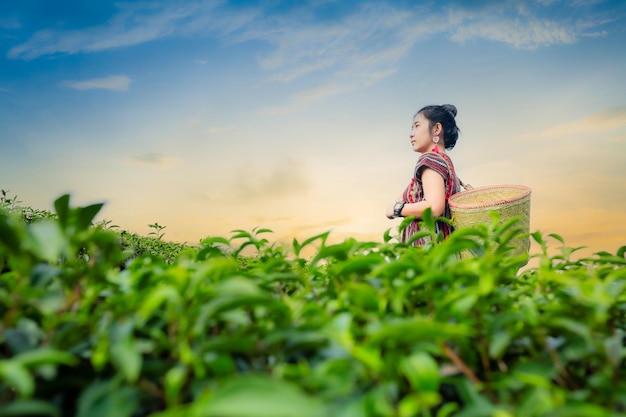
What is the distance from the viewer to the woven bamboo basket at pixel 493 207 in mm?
4109

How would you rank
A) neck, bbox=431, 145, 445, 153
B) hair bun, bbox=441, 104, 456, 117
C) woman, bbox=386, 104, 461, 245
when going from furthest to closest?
hair bun, bbox=441, 104, 456, 117, neck, bbox=431, 145, 445, 153, woman, bbox=386, 104, 461, 245

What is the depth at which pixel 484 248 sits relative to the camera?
1.18m

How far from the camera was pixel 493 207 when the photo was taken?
406 cm

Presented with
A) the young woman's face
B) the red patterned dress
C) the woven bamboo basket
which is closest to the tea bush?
the woven bamboo basket

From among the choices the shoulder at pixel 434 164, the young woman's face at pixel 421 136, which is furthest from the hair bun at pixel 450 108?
the shoulder at pixel 434 164

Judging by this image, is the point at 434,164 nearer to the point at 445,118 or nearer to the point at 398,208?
the point at 398,208

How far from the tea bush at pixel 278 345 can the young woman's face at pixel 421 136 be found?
519cm

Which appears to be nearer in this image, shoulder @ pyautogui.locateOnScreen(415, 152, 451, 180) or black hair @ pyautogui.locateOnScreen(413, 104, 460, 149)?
shoulder @ pyautogui.locateOnScreen(415, 152, 451, 180)

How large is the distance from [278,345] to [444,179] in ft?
15.2

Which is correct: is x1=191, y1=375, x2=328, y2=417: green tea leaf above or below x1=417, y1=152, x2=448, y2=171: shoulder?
below

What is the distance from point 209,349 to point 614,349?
2.18ft

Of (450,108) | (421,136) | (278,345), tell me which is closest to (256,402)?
(278,345)

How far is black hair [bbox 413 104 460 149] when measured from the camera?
6.16 metres

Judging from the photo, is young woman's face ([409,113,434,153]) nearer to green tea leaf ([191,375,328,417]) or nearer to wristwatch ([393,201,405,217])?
wristwatch ([393,201,405,217])
